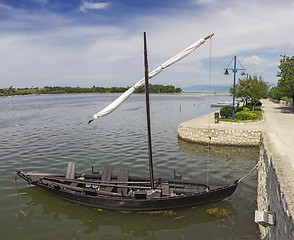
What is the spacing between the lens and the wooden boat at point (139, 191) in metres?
11.3

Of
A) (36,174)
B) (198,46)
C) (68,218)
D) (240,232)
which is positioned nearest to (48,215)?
(68,218)

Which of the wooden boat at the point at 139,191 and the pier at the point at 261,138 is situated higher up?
the pier at the point at 261,138

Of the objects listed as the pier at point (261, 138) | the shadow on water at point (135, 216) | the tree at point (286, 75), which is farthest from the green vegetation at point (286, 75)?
the shadow on water at point (135, 216)

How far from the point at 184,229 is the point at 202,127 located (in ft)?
53.3

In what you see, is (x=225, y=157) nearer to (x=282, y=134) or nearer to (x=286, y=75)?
(x=282, y=134)

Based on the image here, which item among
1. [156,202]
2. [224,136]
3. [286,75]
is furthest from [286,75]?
[156,202]

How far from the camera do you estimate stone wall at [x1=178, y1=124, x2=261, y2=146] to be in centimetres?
2302

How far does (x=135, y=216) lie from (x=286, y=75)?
3474 centimetres

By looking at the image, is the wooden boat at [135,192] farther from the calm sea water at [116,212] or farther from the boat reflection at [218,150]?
the boat reflection at [218,150]

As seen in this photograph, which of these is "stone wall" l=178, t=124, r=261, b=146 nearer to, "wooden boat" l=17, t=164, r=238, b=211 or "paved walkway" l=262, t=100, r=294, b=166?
"paved walkway" l=262, t=100, r=294, b=166

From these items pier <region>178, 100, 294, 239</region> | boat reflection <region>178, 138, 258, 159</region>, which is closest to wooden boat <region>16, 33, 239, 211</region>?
pier <region>178, 100, 294, 239</region>

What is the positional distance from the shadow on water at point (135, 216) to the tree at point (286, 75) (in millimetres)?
30086

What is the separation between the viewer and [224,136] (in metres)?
24.0

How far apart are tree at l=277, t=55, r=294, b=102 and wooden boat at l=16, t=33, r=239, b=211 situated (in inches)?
1191
